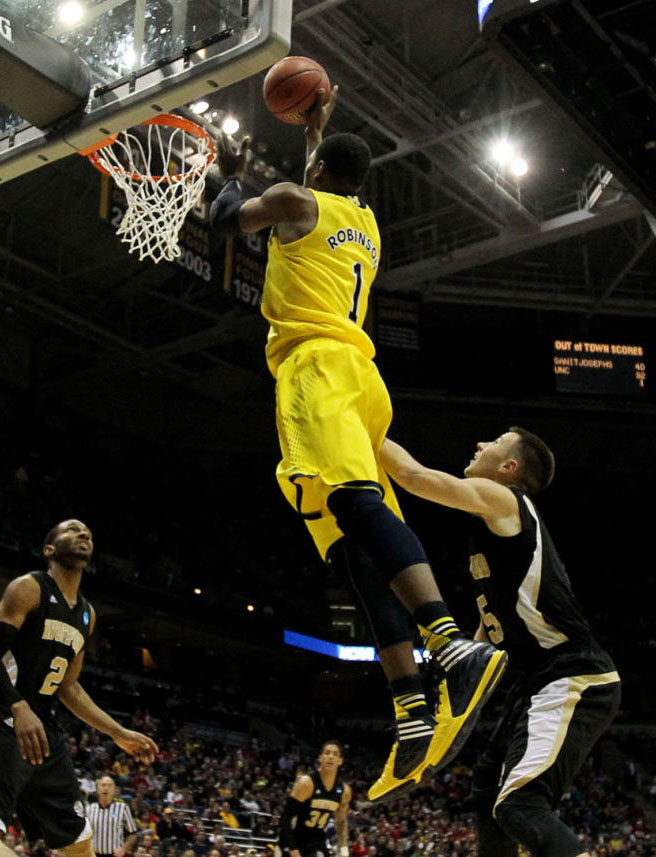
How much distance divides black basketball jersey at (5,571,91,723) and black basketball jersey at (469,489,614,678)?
227 centimetres

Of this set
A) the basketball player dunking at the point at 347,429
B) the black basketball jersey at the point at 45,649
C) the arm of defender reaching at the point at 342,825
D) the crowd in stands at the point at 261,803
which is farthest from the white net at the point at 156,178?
the crowd in stands at the point at 261,803

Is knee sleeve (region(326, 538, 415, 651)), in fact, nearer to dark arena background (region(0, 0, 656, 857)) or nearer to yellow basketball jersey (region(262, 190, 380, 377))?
yellow basketball jersey (region(262, 190, 380, 377))

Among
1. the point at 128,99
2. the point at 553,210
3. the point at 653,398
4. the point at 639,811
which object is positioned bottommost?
the point at 639,811

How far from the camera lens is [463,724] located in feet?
10.9

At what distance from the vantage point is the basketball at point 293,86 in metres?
4.42

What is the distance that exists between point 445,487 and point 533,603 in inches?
27.5

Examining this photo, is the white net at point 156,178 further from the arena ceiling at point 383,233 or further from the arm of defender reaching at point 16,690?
the arm of defender reaching at point 16,690

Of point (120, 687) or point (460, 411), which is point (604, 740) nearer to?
point (460, 411)

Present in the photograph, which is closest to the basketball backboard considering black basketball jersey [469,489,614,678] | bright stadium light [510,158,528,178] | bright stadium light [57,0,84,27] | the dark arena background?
bright stadium light [57,0,84,27]

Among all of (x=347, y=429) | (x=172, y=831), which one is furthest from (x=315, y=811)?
(x=347, y=429)

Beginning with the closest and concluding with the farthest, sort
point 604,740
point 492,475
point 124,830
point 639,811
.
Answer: point 492,475
point 124,830
point 639,811
point 604,740

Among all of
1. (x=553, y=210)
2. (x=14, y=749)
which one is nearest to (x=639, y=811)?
(x=553, y=210)

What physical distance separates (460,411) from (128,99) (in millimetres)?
20886

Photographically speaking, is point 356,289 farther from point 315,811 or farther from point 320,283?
point 315,811
